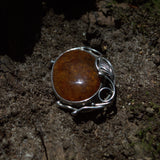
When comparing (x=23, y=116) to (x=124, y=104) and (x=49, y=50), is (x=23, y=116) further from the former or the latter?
(x=124, y=104)

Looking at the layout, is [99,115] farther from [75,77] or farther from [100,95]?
[75,77]

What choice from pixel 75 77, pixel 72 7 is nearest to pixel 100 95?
pixel 75 77

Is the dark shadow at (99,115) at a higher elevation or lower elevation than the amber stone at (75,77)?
lower

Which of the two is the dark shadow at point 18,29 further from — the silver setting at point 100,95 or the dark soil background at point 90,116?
the silver setting at point 100,95

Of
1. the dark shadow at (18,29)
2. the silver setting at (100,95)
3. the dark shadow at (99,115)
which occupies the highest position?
the dark shadow at (18,29)

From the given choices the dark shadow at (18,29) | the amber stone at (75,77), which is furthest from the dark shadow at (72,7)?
the amber stone at (75,77)
